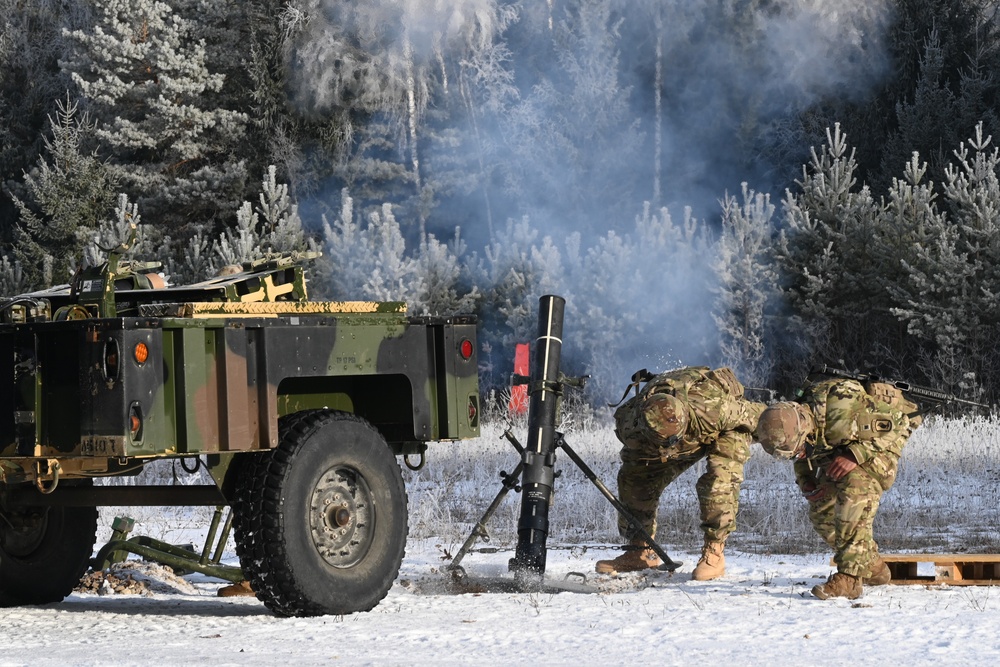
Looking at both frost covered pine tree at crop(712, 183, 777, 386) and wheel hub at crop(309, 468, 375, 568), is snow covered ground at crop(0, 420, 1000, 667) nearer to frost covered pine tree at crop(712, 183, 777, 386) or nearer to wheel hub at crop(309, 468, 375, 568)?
wheel hub at crop(309, 468, 375, 568)

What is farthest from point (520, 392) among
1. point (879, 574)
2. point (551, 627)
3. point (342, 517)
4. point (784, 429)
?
point (551, 627)

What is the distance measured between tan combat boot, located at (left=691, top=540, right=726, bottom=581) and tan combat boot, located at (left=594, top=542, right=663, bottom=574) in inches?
15.5

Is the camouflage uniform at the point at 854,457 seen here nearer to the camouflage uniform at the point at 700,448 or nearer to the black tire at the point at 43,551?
the camouflage uniform at the point at 700,448

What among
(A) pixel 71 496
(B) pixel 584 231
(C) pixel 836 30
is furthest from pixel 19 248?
(A) pixel 71 496

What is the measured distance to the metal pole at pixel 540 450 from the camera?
8.44m

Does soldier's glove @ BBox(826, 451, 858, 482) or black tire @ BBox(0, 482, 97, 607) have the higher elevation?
soldier's glove @ BBox(826, 451, 858, 482)

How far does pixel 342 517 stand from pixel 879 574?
2780 millimetres

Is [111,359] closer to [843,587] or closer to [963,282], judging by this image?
[843,587]

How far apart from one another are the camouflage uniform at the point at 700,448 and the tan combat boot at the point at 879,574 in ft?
2.64

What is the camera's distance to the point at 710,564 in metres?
8.57

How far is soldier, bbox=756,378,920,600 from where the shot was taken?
24.8 feet

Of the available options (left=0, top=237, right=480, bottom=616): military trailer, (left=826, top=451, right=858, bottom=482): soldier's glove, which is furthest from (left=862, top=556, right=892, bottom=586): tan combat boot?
(left=0, top=237, right=480, bottom=616): military trailer

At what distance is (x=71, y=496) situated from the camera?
7.43m

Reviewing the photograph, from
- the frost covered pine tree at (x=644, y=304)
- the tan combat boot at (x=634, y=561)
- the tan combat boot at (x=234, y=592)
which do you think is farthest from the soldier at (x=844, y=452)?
the frost covered pine tree at (x=644, y=304)
